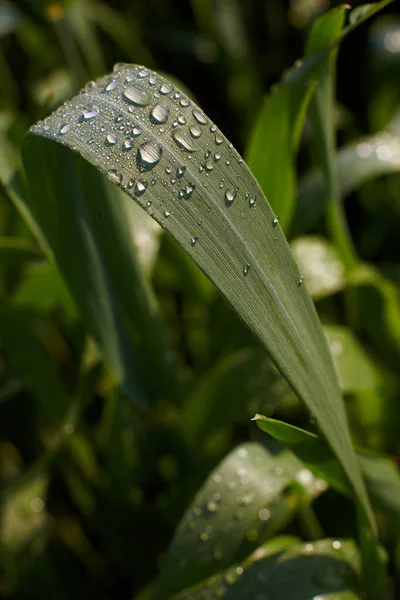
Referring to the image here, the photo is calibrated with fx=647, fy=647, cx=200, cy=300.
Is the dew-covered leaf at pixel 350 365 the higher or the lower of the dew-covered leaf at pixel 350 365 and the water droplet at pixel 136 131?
the lower

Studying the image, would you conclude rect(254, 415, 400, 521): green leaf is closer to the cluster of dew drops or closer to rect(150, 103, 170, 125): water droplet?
the cluster of dew drops

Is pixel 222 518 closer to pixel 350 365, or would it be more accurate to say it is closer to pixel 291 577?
pixel 291 577

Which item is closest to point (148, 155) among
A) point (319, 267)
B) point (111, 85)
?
point (111, 85)

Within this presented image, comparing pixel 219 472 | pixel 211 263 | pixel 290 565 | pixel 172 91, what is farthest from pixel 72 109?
pixel 290 565

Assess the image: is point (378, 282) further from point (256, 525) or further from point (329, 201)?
point (256, 525)

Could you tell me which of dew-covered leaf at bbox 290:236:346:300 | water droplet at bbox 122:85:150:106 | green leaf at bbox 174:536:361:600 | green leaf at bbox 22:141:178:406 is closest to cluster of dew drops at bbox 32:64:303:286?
water droplet at bbox 122:85:150:106

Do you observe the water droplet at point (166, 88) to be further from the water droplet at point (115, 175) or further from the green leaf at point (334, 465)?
the green leaf at point (334, 465)

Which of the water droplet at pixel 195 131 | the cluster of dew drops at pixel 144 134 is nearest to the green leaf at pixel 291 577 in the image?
the cluster of dew drops at pixel 144 134
